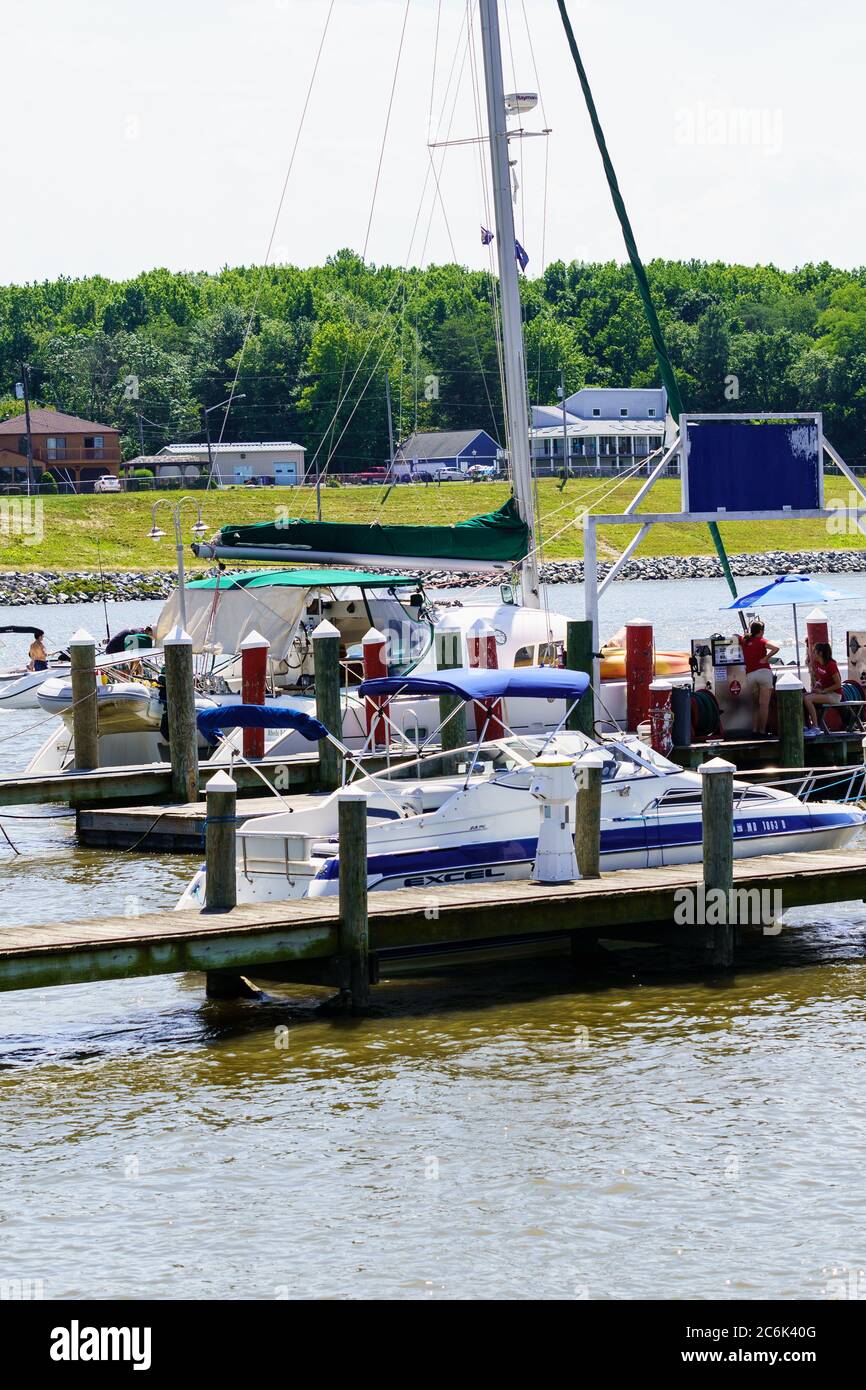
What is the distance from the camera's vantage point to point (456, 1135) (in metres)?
13.6

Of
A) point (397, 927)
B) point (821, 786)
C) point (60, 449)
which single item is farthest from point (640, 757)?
point (60, 449)

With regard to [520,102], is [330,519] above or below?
below

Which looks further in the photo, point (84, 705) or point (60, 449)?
point (60, 449)

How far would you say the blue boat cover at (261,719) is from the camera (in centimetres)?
1950

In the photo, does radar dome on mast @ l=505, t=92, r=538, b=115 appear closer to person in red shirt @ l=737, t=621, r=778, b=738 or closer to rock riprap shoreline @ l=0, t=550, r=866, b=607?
person in red shirt @ l=737, t=621, r=778, b=738

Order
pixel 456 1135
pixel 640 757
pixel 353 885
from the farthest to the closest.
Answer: pixel 640 757, pixel 353 885, pixel 456 1135

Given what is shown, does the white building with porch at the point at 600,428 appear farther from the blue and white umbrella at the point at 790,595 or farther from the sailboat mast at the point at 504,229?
the blue and white umbrella at the point at 790,595

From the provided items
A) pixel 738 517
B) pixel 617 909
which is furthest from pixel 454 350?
pixel 617 909

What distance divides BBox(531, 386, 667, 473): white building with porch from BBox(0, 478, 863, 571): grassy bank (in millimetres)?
24491

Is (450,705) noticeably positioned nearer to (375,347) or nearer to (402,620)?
(402,620)

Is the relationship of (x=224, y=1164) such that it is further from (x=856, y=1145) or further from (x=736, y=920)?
(x=736, y=920)

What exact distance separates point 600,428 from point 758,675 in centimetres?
12092

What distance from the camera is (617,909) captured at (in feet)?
55.5
